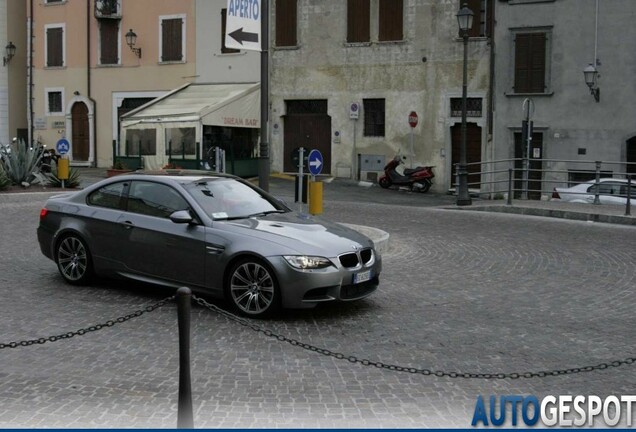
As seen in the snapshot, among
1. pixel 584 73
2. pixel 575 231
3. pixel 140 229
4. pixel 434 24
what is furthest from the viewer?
pixel 434 24

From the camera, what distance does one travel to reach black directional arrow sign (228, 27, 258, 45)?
1280cm

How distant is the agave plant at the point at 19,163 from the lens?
2545cm

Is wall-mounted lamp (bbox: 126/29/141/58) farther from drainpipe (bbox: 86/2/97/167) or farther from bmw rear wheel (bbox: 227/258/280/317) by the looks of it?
bmw rear wheel (bbox: 227/258/280/317)

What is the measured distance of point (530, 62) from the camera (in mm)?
30031

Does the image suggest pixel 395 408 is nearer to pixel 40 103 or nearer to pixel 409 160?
pixel 409 160

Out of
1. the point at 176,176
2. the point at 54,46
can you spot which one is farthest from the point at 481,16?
the point at 176,176

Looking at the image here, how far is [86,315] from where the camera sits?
8.95m

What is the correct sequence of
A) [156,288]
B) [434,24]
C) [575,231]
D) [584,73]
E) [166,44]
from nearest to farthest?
[156,288] < [575,231] < [584,73] < [434,24] < [166,44]

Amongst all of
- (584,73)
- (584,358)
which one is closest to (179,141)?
(584,73)

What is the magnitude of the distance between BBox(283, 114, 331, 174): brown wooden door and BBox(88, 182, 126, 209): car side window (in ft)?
76.8

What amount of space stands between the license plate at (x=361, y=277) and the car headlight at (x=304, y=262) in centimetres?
45

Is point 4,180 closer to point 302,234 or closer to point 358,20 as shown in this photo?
point 358,20

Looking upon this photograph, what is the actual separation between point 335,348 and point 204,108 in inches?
983

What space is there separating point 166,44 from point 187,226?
29263mm
